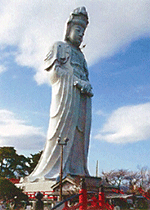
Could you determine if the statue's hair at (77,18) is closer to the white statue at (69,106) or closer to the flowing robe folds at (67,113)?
the white statue at (69,106)

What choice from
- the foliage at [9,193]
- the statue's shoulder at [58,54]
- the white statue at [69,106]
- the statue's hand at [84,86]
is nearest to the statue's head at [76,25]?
the white statue at [69,106]

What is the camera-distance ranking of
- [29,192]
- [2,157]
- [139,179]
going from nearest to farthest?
[29,192], [2,157], [139,179]

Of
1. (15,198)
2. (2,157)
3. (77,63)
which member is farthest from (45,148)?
(2,157)

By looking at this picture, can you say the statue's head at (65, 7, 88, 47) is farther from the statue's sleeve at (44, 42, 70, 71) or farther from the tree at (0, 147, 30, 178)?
the tree at (0, 147, 30, 178)

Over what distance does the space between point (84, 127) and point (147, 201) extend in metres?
5.20

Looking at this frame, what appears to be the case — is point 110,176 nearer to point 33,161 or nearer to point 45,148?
point 33,161

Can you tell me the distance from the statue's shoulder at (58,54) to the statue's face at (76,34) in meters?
0.78

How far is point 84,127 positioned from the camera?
13352 millimetres

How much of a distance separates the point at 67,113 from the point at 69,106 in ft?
1.13

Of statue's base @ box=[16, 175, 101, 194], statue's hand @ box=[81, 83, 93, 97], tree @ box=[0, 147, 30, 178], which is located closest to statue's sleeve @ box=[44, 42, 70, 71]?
statue's hand @ box=[81, 83, 93, 97]

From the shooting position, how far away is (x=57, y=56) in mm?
13156

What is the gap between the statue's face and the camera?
14.1m

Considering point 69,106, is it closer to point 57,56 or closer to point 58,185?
point 57,56

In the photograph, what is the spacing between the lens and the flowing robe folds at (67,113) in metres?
12.1
